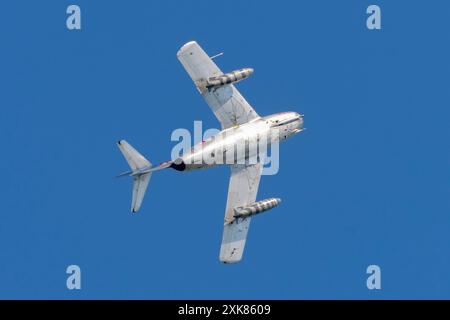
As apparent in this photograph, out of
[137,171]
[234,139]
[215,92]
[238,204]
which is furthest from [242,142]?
[137,171]

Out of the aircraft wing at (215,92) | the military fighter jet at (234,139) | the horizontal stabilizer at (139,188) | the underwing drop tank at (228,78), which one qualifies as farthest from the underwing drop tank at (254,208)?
the underwing drop tank at (228,78)

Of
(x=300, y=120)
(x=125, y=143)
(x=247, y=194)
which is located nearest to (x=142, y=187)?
(x=125, y=143)

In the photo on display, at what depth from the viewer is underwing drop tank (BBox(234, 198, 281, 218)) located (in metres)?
74.4

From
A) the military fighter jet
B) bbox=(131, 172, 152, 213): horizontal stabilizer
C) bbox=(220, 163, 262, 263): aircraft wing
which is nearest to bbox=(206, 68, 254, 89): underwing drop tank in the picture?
the military fighter jet

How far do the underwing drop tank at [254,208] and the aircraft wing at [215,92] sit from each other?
5.24 meters

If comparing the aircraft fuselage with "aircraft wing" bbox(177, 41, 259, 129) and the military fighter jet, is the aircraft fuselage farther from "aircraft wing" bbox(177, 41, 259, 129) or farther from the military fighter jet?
"aircraft wing" bbox(177, 41, 259, 129)

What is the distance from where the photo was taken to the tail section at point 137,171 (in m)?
70.8

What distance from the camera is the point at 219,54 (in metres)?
74.2

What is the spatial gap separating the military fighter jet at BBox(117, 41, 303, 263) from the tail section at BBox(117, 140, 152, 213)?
2803 mm

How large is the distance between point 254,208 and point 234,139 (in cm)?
455

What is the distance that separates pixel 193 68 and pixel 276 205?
403 inches

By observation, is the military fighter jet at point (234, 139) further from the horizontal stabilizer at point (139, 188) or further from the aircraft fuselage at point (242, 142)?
the horizontal stabilizer at point (139, 188)

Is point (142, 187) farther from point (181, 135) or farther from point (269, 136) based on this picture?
point (269, 136)

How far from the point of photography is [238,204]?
75125 millimetres
